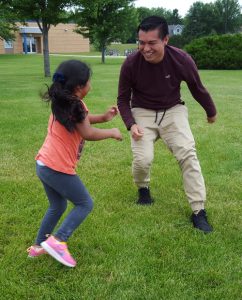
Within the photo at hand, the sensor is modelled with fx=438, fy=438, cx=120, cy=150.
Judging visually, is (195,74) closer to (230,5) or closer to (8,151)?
(8,151)

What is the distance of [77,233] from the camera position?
3.78 m

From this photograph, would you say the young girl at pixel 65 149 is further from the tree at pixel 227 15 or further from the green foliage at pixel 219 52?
the tree at pixel 227 15

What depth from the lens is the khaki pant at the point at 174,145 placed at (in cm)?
402

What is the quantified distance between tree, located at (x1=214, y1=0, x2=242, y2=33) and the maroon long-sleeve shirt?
70641 millimetres

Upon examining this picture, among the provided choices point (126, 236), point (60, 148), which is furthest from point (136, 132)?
point (60, 148)

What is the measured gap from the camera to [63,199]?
3279mm

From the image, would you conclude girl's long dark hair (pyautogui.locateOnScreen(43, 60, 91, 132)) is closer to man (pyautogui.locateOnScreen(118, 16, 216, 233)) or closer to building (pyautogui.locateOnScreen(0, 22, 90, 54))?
man (pyautogui.locateOnScreen(118, 16, 216, 233))

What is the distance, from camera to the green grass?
299 centimetres

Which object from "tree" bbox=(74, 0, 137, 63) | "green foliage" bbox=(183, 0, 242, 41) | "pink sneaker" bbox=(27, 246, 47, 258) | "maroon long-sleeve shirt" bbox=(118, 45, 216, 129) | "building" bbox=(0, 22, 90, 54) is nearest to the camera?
"pink sneaker" bbox=(27, 246, 47, 258)

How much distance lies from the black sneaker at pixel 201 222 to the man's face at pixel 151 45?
146 centimetres

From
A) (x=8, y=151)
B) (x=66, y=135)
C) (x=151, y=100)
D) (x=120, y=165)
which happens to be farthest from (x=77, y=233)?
(x=8, y=151)

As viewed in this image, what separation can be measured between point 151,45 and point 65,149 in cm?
136

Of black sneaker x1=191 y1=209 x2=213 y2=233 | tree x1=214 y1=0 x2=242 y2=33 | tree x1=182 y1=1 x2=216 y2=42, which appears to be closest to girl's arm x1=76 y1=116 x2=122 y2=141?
black sneaker x1=191 y1=209 x2=213 y2=233

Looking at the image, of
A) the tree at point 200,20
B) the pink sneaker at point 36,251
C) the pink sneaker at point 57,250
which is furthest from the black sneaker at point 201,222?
the tree at point 200,20
